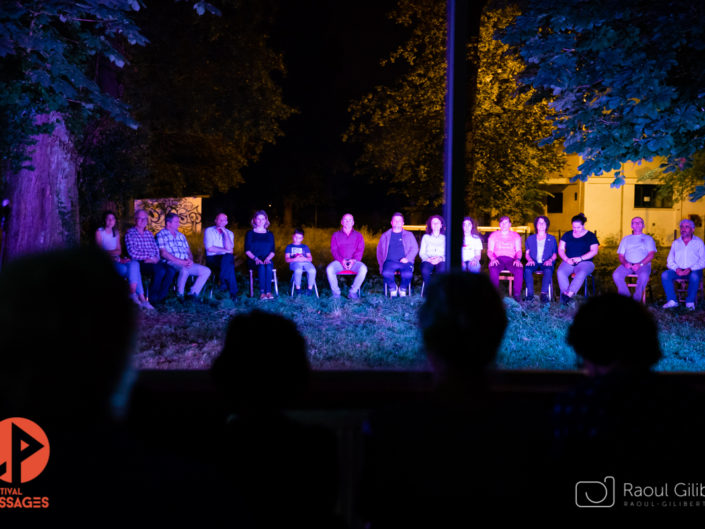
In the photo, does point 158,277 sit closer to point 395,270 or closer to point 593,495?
point 395,270

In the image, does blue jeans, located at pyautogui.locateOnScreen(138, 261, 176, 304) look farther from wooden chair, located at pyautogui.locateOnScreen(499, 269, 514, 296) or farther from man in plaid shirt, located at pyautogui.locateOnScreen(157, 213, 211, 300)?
wooden chair, located at pyautogui.locateOnScreen(499, 269, 514, 296)

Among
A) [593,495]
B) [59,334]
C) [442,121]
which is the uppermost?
[442,121]

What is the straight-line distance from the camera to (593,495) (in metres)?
1.44

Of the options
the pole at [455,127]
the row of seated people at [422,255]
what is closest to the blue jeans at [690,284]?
the row of seated people at [422,255]

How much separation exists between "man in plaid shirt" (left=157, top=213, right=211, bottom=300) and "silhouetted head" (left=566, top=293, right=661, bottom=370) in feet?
19.7

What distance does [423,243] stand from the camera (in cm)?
786

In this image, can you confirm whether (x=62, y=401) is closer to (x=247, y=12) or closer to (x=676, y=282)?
(x=676, y=282)

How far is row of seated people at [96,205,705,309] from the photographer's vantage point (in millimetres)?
6973

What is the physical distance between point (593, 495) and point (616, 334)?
381 mm

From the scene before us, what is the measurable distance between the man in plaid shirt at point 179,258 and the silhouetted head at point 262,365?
5.87 metres

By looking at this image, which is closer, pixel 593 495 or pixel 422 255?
pixel 593 495

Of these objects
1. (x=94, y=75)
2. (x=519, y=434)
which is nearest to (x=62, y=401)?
(x=519, y=434)

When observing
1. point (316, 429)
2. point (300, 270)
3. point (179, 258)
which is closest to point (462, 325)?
point (316, 429)

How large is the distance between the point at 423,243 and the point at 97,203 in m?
4.67
